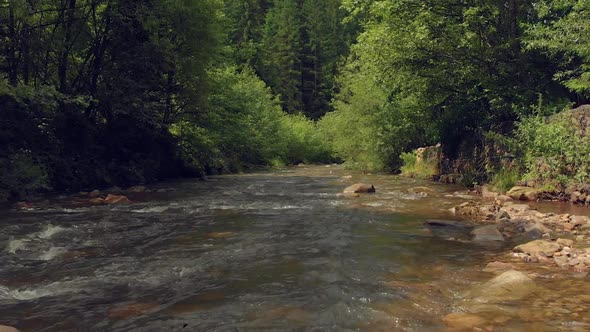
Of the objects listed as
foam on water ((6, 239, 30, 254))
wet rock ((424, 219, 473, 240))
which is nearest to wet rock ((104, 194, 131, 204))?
foam on water ((6, 239, 30, 254))

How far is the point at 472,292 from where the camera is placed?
6.70 m

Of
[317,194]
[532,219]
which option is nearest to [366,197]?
[317,194]

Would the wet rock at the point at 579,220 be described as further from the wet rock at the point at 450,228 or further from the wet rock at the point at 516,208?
the wet rock at the point at 450,228

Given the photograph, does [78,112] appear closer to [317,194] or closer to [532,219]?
[317,194]

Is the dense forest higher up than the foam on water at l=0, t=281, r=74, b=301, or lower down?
higher up

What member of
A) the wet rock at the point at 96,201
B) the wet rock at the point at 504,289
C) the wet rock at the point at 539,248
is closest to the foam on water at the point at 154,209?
the wet rock at the point at 96,201

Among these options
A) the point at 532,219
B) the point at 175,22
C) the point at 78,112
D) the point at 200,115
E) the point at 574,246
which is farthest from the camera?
the point at 200,115

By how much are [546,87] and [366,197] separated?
26.5 ft

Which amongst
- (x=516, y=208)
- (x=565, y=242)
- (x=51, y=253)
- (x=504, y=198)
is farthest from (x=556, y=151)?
(x=51, y=253)

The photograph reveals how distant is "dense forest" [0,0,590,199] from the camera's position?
16828mm

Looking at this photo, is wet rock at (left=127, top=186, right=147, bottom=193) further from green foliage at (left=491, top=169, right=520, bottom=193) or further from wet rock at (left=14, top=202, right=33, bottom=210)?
green foliage at (left=491, top=169, right=520, bottom=193)

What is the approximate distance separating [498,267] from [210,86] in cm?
2158

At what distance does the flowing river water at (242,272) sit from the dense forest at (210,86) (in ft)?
16.7

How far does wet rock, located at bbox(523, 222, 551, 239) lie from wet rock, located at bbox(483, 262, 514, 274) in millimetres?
2568
